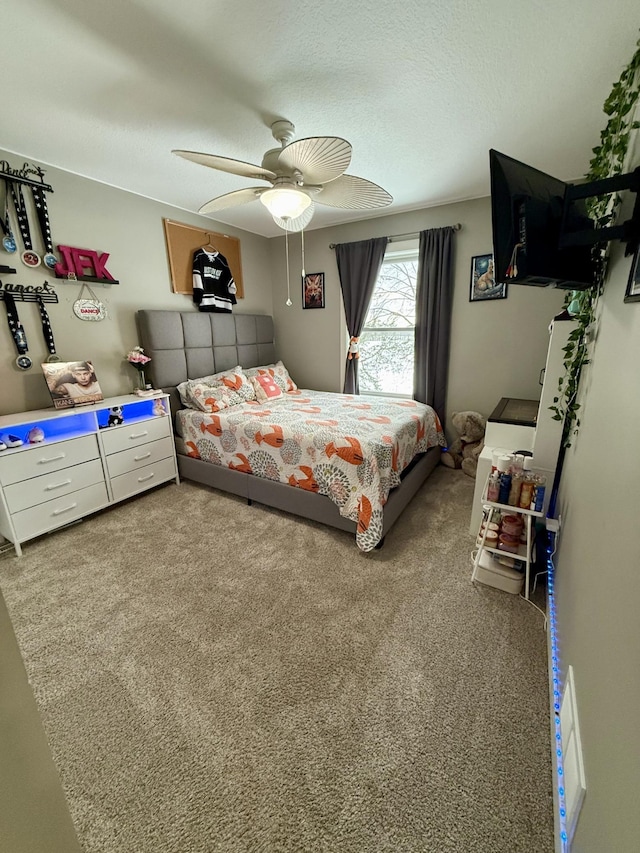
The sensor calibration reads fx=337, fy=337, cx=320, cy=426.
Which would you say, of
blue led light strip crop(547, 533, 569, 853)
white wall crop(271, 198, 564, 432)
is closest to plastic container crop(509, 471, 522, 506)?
blue led light strip crop(547, 533, 569, 853)

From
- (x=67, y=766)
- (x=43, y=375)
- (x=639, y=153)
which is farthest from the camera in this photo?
(x=43, y=375)

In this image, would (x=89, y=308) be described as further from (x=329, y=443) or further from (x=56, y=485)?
(x=329, y=443)

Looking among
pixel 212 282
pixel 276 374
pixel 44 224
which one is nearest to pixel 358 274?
pixel 276 374

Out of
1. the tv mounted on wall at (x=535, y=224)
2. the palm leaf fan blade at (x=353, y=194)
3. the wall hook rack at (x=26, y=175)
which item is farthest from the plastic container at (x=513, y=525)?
the wall hook rack at (x=26, y=175)

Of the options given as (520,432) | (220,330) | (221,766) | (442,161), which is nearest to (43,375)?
(220,330)

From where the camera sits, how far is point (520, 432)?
2.30 meters

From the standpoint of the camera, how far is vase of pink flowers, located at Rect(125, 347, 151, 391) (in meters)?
2.92

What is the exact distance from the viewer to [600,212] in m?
1.45

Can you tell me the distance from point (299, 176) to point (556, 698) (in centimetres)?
255

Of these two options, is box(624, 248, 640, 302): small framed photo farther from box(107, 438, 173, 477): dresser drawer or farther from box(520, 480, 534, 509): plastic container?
box(107, 438, 173, 477): dresser drawer

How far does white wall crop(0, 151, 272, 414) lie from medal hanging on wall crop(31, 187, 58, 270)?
0.16 feet

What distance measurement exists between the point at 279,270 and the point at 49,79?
2.83m

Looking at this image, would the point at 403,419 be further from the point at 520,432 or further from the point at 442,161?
the point at 442,161

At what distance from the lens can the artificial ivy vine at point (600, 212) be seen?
3.90 ft
